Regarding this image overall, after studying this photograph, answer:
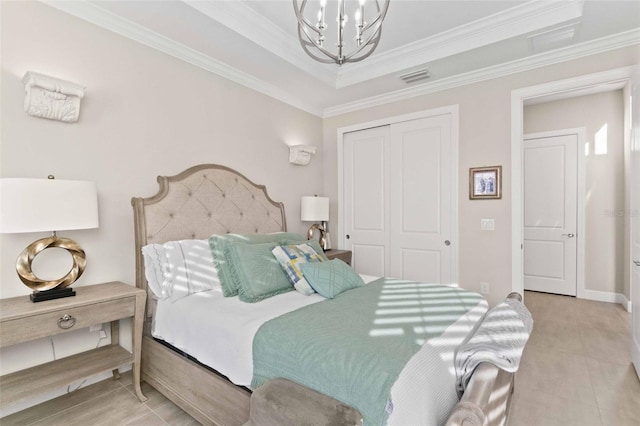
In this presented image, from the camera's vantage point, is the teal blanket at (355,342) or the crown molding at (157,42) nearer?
the teal blanket at (355,342)

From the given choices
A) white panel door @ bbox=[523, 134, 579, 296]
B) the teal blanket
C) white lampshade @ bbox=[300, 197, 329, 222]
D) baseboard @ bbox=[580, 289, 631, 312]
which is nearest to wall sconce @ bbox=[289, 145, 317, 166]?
white lampshade @ bbox=[300, 197, 329, 222]

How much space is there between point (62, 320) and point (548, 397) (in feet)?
9.82

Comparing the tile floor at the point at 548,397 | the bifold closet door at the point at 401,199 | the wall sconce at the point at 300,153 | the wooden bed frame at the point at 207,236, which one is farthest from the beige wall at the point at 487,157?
the wooden bed frame at the point at 207,236

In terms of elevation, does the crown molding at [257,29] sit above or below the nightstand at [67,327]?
above

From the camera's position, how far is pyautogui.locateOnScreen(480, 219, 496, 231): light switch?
3225mm

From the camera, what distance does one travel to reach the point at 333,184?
4.43m

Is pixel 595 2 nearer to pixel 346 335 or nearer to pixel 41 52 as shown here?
pixel 346 335

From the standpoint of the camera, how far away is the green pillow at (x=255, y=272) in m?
2.09

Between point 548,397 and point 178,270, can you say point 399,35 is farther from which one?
point 548,397

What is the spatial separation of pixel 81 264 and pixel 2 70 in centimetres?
124

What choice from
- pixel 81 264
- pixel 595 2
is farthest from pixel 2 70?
pixel 595 2

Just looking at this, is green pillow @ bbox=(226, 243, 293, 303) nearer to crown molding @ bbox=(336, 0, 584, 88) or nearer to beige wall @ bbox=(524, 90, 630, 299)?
crown molding @ bbox=(336, 0, 584, 88)

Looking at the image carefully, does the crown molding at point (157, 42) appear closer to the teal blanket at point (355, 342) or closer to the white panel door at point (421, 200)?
the white panel door at point (421, 200)

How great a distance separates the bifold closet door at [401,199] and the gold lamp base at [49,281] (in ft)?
9.91
